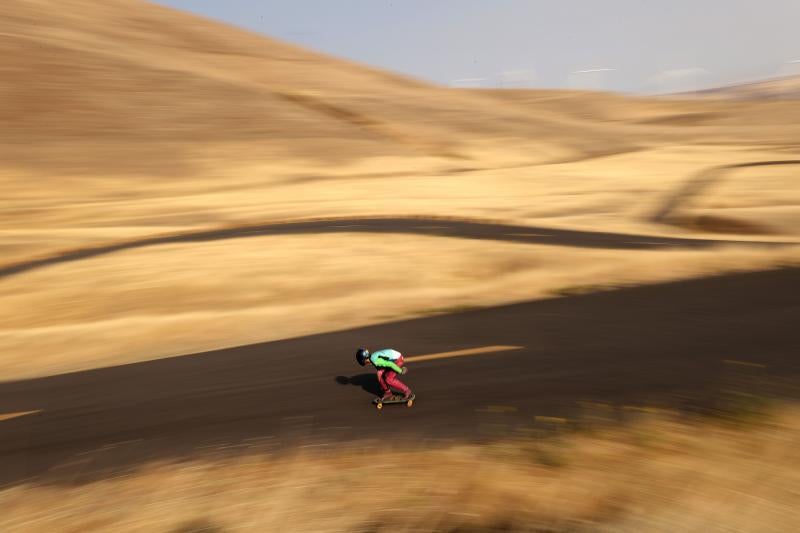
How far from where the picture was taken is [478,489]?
5.29 meters

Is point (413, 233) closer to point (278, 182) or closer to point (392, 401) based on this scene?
point (392, 401)

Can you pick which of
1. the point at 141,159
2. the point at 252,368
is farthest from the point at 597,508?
the point at 141,159

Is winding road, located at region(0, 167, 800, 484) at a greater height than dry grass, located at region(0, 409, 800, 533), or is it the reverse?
winding road, located at region(0, 167, 800, 484)

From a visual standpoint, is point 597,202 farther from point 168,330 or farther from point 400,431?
point 400,431

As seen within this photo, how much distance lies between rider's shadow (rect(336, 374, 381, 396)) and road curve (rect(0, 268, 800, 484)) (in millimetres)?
21

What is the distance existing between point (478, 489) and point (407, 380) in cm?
252

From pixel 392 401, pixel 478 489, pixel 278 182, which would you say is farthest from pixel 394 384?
pixel 278 182

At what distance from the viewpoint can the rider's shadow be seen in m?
7.57

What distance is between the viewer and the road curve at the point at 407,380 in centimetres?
651

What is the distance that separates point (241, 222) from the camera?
21.1 metres

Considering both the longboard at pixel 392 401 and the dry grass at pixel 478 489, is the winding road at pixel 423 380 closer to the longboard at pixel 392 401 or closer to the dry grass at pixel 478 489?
the longboard at pixel 392 401

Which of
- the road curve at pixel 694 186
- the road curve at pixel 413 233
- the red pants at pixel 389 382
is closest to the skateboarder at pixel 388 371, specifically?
the red pants at pixel 389 382

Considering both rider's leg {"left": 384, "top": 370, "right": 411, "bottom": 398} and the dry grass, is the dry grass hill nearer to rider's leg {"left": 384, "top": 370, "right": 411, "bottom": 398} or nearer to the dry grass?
rider's leg {"left": 384, "top": 370, "right": 411, "bottom": 398}

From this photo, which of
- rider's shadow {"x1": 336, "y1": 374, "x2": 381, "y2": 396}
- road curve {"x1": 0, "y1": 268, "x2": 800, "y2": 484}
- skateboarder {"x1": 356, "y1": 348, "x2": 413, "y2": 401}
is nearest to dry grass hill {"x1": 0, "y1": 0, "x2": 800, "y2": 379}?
road curve {"x1": 0, "y1": 268, "x2": 800, "y2": 484}
